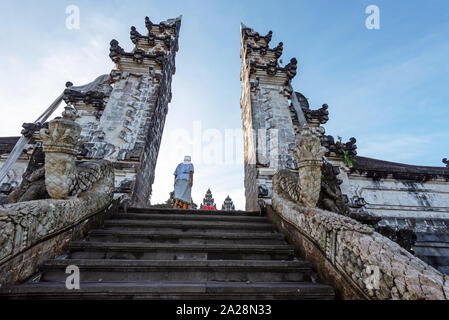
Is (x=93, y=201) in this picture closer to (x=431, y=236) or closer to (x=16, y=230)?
(x=16, y=230)

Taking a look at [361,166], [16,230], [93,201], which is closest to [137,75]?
[93,201]

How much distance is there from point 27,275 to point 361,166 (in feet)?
26.4

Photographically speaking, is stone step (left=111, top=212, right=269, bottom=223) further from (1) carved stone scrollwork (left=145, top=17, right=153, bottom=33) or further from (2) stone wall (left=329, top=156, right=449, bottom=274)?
(1) carved stone scrollwork (left=145, top=17, right=153, bottom=33)

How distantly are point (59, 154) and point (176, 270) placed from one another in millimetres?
2135

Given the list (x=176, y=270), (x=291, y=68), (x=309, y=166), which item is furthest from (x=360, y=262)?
(x=291, y=68)

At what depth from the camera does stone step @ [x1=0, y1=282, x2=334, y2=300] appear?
5.35 feet

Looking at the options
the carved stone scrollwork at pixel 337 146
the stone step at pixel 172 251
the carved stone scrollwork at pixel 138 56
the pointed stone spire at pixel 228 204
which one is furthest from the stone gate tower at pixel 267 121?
the pointed stone spire at pixel 228 204

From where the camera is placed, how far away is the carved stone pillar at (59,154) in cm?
247

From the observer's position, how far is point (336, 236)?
6.36 feet

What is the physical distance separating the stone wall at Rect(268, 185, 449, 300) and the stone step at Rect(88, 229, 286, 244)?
0.68 m

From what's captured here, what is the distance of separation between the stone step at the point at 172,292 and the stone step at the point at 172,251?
28.6 inches

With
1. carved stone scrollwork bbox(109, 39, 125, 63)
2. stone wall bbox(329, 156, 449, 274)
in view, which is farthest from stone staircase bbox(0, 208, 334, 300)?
carved stone scrollwork bbox(109, 39, 125, 63)

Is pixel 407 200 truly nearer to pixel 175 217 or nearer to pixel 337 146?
pixel 337 146

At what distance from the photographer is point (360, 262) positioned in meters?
1.58
